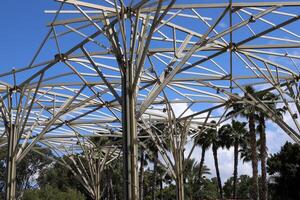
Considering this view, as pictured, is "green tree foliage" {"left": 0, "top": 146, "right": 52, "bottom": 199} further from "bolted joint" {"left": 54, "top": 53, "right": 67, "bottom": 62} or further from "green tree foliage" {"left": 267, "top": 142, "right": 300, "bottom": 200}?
"bolted joint" {"left": 54, "top": 53, "right": 67, "bottom": 62}

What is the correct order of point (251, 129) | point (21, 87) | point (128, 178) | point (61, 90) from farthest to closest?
point (251, 129)
point (61, 90)
point (21, 87)
point (128, 178)

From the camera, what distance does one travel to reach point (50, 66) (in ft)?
84.7

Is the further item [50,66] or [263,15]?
[50,66]

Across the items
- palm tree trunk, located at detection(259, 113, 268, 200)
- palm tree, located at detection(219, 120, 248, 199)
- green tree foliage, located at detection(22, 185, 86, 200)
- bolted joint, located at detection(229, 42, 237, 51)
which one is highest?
palm tree, located at detection(219, 120, 248, 199)

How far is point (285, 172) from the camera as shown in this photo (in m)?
60.3

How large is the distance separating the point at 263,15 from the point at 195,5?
298 cm

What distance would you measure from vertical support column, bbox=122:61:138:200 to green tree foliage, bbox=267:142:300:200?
144 ft

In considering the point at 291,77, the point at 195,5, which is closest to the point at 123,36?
the point at 195,5

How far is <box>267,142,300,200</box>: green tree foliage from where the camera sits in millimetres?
58656

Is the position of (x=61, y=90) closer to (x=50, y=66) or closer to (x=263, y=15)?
(x=50, y=66)

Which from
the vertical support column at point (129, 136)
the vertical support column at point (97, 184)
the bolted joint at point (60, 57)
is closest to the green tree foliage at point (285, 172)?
the vertical support column at point (97, 184)

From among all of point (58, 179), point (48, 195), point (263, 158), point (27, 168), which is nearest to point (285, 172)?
point (263, 158)

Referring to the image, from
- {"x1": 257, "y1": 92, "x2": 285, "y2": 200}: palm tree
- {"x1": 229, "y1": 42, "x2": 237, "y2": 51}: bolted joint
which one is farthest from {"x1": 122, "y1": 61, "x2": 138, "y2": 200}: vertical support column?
{"x1": 257, "y1": 92, "x2": 285, "y2": 200}: palm tree

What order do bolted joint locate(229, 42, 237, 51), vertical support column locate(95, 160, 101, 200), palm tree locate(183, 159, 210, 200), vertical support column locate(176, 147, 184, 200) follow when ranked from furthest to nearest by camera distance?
palm tree locate(183, 159, 210, 200) → vertical support column locate(95, 160, 101, 200) → vertical support column locate(176, 147, 184, 200) → bolted joint locate(229, 42, 237, 51)
